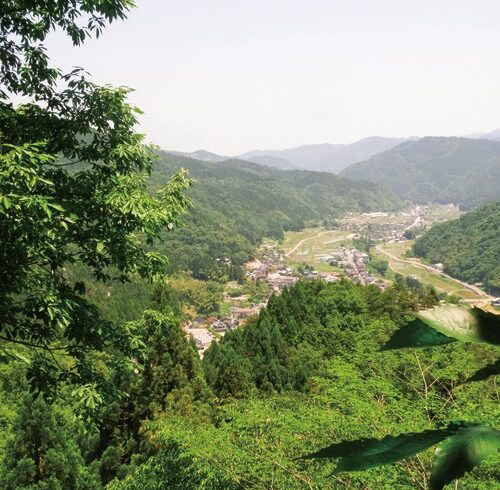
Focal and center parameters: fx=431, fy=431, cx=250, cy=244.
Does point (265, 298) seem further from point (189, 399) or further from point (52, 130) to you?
point (52, 130)

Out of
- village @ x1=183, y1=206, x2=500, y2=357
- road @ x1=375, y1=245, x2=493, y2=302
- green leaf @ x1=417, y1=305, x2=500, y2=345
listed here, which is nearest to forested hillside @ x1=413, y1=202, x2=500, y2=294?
road @ x1=375, y1=245, x2=493, y2=302

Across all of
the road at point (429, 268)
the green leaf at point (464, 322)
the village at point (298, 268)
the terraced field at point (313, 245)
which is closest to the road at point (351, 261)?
the village at point (298, 268)

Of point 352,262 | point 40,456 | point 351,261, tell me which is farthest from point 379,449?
point 351,261

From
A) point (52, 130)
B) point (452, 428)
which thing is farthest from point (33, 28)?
point (452, 428)

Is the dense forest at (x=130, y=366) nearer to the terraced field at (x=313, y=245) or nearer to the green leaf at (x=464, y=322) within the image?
the green leaf at (x=464, y=322)

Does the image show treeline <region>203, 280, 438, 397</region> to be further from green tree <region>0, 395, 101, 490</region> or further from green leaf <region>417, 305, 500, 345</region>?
green leaf <region>417, 305, 500, 345</region>

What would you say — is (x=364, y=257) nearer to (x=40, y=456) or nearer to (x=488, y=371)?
(x=40, y=456)
